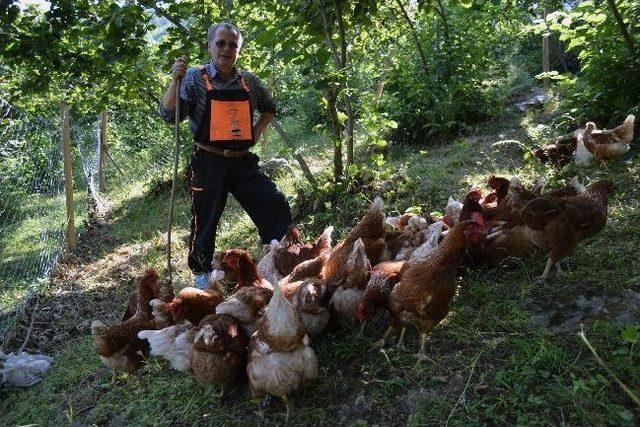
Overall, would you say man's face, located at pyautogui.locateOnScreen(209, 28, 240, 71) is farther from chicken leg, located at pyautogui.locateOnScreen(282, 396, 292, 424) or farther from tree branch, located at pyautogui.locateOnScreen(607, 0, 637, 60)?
tree branch, located at pyautogui.locateOnScreen(607, 0, 637, 60)

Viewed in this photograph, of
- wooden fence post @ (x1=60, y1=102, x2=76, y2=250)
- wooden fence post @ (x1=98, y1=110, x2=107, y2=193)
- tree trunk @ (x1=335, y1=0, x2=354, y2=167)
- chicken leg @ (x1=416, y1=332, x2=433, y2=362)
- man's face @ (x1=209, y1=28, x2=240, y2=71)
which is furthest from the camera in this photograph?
wooden fence post @ (x1=98, y1=110, x2=107, y2=193)

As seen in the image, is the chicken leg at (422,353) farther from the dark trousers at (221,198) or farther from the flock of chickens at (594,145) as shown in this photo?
the flock of chickens at (594,145)

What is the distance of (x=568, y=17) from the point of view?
5672mm

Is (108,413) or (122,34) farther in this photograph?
(122,34)

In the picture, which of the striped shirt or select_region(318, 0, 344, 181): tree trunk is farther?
select_region(318, 0, 344, 181): tree trunk

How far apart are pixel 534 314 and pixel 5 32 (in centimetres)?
538

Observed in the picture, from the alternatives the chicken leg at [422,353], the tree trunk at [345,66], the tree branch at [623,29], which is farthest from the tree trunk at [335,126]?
the tree branch at [623,29]

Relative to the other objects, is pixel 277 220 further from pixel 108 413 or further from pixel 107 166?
pixel 107 166

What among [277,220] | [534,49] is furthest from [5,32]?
[534,49]

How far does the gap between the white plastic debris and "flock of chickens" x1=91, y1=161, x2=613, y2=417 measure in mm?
1115

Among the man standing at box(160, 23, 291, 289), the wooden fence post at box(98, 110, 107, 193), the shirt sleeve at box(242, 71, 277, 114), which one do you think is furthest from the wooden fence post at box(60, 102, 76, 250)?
the shirt sleeve at box(242, 71, 277, 114)

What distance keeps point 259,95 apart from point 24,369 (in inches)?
124

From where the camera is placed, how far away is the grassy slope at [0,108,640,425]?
2.22 metres

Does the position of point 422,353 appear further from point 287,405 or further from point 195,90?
point 195,90
